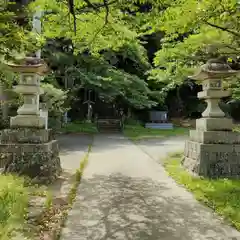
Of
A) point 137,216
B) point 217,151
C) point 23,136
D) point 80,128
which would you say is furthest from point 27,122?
point 80,128

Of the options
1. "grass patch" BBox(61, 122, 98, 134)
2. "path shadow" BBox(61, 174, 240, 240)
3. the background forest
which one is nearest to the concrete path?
"path shadow" BBox(61, 174, 240, 240)

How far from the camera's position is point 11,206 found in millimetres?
5133

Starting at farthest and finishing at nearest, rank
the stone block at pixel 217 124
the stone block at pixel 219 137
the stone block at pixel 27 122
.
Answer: the stone block at pixel 217 124 < the stone block at pixel 219 137 < the stone block at pixel 27 122

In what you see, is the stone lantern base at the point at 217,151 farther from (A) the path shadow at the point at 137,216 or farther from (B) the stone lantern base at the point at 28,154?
(B) the stone lantern base at the point at 28,154

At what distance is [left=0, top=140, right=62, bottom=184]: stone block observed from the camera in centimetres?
782

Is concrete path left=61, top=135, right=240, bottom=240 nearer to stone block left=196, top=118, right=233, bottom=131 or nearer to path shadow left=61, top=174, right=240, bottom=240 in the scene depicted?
path shadow left=61, top=174, right=240, bottom=240

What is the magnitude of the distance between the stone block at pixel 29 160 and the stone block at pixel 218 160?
3.76 meters

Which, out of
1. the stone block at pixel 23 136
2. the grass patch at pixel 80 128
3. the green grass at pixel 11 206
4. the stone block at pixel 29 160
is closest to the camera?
the green grass at pixel 11 206

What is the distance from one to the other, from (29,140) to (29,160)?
506mm

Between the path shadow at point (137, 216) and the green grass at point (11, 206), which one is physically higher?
the green grass at point (11, 206)

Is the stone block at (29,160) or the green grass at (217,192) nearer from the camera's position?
the green grass at (217,192)

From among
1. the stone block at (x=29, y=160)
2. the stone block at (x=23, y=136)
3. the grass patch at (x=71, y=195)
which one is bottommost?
the grass patch at (x=71, y=195)

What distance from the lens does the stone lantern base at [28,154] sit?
783cm

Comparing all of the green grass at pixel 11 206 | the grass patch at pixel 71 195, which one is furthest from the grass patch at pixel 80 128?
the green grass at pixel 11 206
